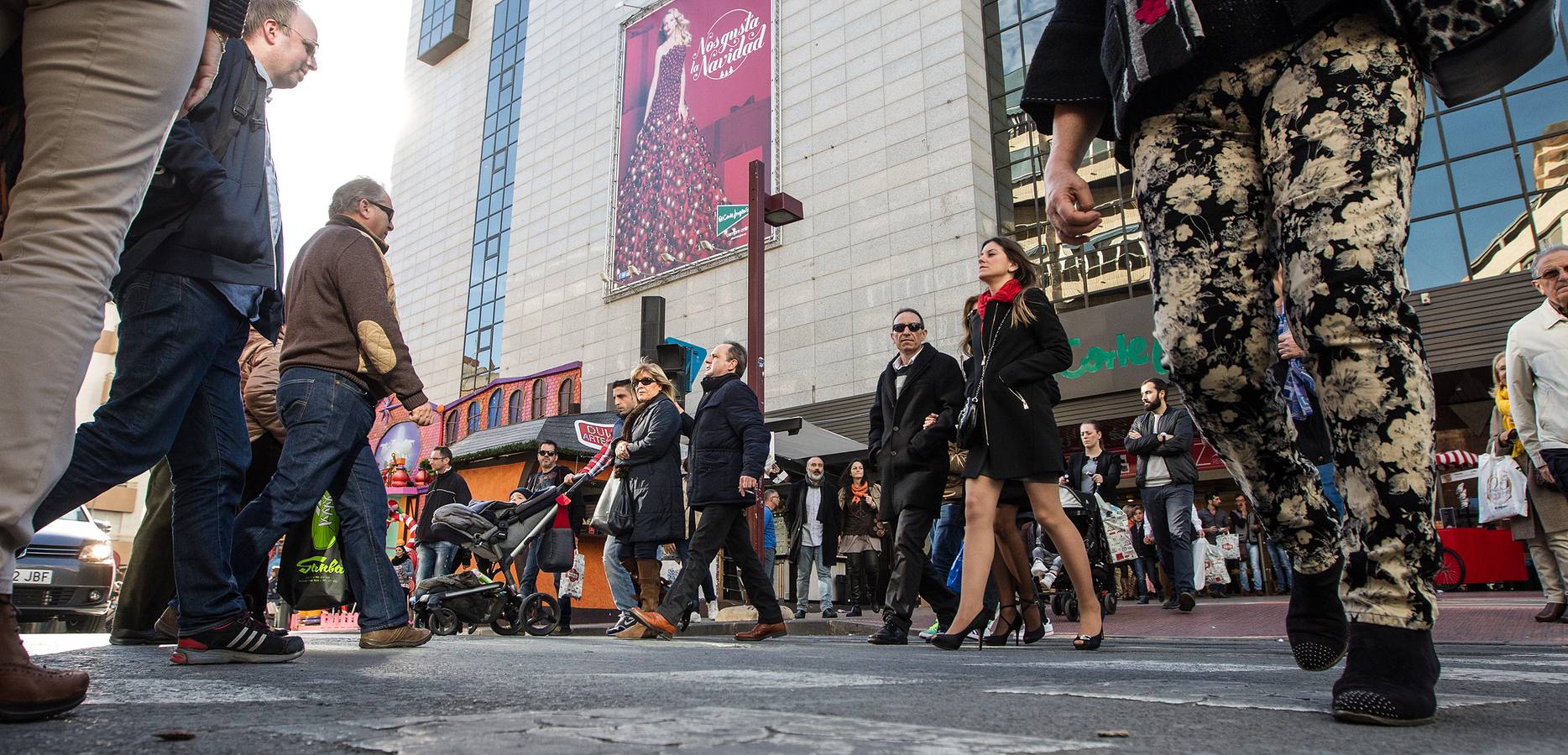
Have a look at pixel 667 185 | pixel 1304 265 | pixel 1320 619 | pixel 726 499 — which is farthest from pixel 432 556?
pixel 667 185

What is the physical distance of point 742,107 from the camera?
22672 millimetres

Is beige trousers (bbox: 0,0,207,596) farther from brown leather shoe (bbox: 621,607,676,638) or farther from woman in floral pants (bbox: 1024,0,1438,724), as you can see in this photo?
brown leather shoe (bbox: 621,607,676,638)

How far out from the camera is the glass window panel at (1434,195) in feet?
49.6

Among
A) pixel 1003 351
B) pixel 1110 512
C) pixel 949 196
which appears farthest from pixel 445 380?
pixel 1003 351

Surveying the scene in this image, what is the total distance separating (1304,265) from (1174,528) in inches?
253

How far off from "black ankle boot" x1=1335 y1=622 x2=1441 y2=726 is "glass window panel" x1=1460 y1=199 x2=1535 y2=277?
1631 centimetres

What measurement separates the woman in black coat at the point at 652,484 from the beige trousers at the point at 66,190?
488 cm

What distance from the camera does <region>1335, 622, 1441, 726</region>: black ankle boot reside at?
136 cm

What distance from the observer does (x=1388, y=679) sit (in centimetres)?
142

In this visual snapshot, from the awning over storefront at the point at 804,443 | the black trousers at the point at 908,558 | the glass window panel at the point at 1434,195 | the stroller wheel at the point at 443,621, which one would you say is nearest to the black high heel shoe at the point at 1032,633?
the black trousers at the point at 908,558

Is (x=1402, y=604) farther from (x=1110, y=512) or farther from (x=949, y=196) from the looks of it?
(x=949, y=196)

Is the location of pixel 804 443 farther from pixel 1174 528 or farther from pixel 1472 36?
pixel 1472 36

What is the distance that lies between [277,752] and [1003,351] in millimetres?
3822

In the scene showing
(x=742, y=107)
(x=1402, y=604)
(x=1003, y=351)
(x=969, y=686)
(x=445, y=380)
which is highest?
(x=742, y=107)
